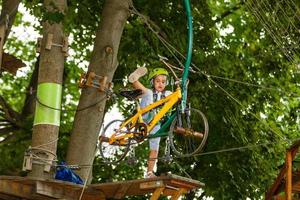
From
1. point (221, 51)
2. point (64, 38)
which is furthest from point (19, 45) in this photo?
point (64, 38)

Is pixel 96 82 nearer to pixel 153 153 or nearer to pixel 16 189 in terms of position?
pixel 153 153

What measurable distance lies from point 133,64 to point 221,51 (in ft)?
7.23

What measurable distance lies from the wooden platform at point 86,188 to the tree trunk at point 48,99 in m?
0.58

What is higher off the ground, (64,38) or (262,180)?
(64,38)

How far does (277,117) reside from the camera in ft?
56.2

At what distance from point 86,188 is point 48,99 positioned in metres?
1.42

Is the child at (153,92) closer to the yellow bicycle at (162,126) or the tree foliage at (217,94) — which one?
the yellow bicycle at (162,126)

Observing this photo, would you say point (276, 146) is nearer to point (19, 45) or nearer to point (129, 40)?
point (129, 40)

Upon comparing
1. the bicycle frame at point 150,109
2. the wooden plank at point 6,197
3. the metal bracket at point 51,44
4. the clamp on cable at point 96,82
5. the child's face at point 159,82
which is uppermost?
the metal bracket at point 51,44

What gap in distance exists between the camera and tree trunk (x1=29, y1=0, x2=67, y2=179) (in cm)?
1067

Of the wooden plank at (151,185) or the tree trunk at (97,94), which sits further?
the tree trunk at (97,94)

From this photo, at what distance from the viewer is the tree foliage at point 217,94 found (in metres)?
14.5

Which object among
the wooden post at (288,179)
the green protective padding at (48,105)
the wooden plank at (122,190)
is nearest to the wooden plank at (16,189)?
the wooden plank at (122,190)

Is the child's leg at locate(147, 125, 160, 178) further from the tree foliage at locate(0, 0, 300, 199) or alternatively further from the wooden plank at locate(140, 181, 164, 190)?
the tree foliage at locate(0, 0, 300, 199)
